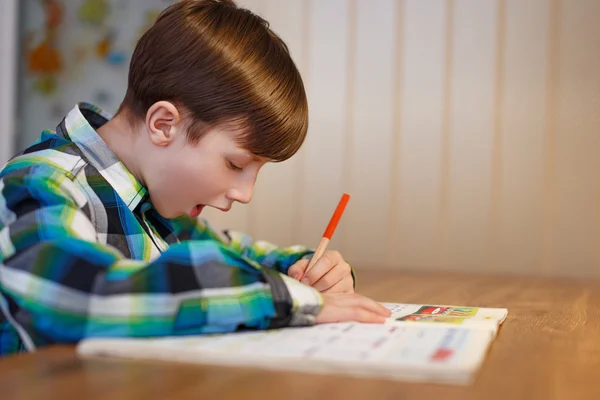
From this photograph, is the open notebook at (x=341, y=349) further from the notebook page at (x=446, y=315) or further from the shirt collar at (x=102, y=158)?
the shirt collar at (x=102, y=158)

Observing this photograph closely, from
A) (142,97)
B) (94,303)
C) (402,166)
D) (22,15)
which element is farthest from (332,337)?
(22,15)

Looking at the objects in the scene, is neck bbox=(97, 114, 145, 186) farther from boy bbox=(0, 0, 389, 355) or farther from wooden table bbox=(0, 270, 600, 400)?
wooden table bbox=(0, 270, 600, 400)

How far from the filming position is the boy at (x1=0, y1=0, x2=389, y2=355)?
688mm

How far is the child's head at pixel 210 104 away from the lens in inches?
39.3

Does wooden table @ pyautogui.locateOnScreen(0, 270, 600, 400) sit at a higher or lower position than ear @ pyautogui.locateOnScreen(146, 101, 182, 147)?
lower

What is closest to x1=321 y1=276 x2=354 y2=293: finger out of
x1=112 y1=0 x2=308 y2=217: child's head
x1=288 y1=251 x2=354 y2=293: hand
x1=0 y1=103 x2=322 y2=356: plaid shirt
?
x1=288 y1=251 x2=354 y2=293: hand

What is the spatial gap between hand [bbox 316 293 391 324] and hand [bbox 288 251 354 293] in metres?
0.22

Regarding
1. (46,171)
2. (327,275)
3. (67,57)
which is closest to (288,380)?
(46,171)

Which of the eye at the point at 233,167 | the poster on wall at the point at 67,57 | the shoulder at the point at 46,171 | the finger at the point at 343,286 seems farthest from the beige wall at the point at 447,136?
the shoulder at the point at 46,171

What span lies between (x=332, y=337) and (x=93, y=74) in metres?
2.32

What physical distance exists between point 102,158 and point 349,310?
16.1 inches

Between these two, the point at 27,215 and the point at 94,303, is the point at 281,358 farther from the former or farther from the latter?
the point at 27,215

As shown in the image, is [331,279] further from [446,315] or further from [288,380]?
[288,380]

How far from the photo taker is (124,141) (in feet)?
3.51
